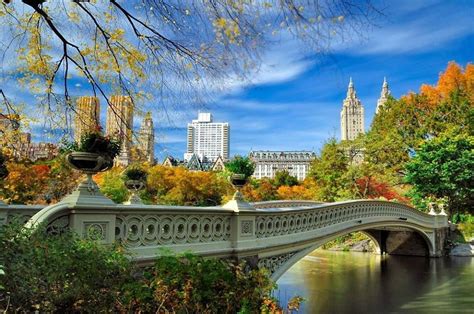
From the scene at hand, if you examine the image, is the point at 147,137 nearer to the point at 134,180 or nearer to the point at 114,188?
the point at 134,180

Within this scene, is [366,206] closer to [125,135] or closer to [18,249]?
[125,135]

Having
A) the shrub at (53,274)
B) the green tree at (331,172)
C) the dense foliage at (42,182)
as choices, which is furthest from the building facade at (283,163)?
the shrub at (53,274)

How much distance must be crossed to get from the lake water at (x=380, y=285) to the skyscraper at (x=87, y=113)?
22.2 ft

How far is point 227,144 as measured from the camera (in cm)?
14900

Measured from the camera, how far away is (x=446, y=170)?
987 inches

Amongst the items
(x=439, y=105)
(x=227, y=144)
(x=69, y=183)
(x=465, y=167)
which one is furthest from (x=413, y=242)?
(x=227, y=144)

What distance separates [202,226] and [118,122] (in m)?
2.00

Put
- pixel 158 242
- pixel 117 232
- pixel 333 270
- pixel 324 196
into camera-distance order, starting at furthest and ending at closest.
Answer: pixel 324 196 → pixel 333 270 → pixel 158 242 → pixel 117 232

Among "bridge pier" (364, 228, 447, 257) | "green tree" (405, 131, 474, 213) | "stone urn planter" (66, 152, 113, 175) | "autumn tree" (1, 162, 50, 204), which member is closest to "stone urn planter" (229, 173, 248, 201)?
"stone urn planter" (66, 152, 113, 175)

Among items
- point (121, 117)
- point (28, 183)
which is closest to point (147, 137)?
point (121, 117)

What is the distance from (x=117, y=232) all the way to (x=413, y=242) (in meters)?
22.0

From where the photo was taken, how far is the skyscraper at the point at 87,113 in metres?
6.38

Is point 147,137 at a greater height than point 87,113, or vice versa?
point 87,113

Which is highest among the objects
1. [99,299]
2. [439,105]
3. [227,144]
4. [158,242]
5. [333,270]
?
[227,144]
